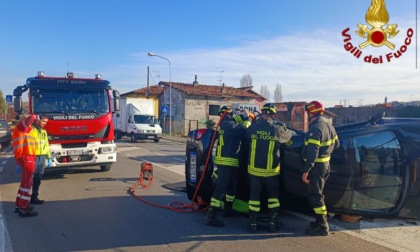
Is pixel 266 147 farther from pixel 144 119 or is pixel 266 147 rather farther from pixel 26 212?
pixel 144 119

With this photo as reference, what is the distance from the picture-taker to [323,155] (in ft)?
16.5

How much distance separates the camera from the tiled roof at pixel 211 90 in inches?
1495

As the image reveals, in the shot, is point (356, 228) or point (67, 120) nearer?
point (356, 228)

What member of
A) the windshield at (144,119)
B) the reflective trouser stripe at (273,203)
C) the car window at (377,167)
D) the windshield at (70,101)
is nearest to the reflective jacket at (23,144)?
the windshield at (70,101)

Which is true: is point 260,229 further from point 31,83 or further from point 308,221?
point 31,83

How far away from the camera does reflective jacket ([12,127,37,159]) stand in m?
6.34

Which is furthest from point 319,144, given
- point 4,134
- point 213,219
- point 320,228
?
point 4,134

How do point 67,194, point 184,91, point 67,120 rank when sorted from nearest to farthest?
1. point 67,194
2. point 67,120
3. point 184,91

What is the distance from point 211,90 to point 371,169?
119ft

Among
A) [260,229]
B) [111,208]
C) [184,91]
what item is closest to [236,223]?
[260,229]

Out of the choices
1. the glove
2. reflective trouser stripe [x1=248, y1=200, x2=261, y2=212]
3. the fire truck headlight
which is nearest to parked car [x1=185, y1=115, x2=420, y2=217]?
reflective trouser stripe [x1=248, y1=200, x2=261, y2=212]

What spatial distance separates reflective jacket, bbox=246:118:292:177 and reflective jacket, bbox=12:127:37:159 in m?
3.92

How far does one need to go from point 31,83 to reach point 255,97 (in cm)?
3489

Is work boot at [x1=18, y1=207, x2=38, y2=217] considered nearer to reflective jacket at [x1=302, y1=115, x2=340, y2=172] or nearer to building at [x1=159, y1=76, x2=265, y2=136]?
reflective jacket at [x1=302, y1=115, x2=340, y2=172]
